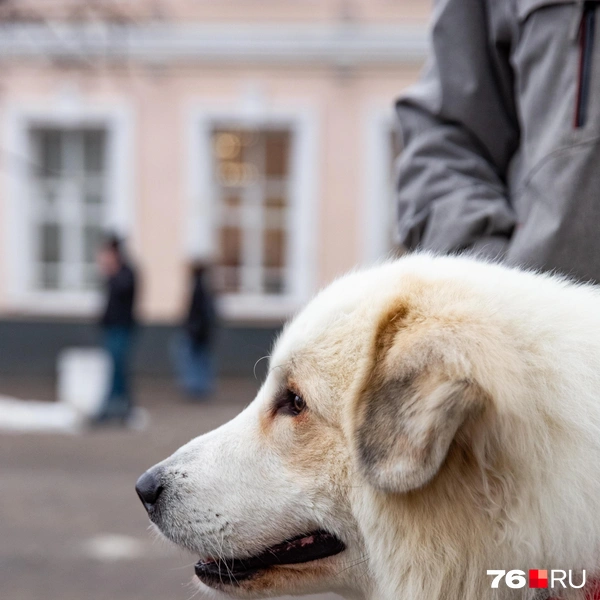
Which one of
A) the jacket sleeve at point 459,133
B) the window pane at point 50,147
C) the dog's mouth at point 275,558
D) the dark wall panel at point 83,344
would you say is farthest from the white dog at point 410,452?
the window pane at point 50,147

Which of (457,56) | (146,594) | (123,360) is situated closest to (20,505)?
(146,594)

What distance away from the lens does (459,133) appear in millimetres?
2607

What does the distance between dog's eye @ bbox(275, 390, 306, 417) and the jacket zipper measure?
925 millimetres

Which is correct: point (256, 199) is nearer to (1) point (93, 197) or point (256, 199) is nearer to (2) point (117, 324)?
(1) point (93, 197)

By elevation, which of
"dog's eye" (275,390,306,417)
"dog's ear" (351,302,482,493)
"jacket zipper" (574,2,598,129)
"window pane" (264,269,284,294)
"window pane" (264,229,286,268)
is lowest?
"window pane" (264,269,284,294)

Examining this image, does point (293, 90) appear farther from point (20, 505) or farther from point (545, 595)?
point (545, 595)

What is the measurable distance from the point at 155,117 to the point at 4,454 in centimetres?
747

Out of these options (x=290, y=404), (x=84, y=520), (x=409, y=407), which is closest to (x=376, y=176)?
(x=84, y=520)

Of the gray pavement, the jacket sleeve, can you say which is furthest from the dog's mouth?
the gray pavement

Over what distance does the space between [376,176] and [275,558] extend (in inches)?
534

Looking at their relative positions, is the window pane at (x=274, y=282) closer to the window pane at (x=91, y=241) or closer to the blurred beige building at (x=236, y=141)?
the blurred beige building at (x=236, y=141)

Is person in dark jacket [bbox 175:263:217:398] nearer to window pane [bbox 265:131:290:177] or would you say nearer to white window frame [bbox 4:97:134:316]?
white window frame [bbox 4:97:134:316]

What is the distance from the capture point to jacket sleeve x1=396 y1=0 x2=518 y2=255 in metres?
2.49

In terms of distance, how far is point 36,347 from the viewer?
15422mm
